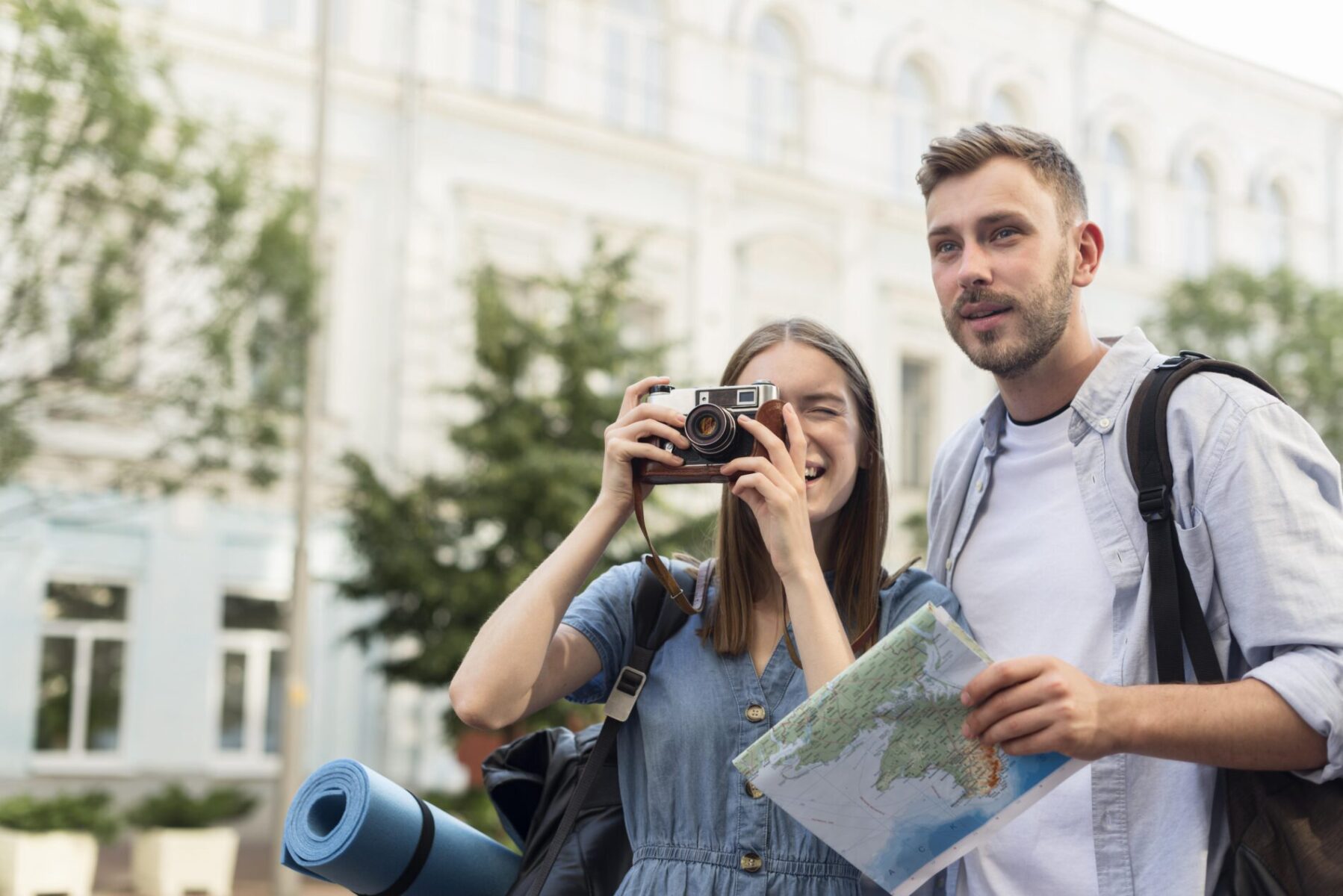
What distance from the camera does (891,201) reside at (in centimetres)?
2238

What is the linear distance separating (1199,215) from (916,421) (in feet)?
25.8

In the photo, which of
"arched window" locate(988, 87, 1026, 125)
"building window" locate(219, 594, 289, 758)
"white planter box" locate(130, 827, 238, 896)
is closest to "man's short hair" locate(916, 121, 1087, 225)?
"white planter box" locate(130, 827, 238, 896)

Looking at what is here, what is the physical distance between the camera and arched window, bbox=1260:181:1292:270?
2703 centimetres

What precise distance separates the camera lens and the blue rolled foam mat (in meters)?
0.80

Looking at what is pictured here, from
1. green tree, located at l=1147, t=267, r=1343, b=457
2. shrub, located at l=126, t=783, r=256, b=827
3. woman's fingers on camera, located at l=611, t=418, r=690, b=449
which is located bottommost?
shrub, located at l=126, t=783, r=256, b=827

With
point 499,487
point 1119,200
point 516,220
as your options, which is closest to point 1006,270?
point 499,487

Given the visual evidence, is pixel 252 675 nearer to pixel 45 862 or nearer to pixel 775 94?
pixel 45 862

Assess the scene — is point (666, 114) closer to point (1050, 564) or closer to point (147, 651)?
point (147, 651)

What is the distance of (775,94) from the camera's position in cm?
2145

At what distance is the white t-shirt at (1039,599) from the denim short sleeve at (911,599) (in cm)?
3

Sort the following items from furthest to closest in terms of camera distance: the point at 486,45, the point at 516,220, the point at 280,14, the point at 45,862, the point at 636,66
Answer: the point at 636,66
the point at 486,45
the point at 516,220
the point at 280,14
the point at 45,862

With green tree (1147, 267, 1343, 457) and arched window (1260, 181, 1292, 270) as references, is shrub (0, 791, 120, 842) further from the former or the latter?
arched window (1260, 181, 1292, 270)

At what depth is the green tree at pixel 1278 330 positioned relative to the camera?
812 inches

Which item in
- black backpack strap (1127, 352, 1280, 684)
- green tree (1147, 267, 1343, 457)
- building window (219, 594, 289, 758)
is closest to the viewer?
black backpack strap (1127, 352, 1280, 684)
